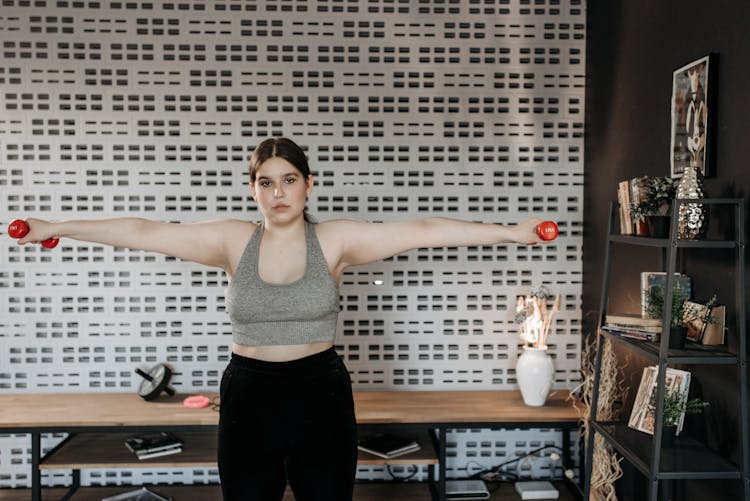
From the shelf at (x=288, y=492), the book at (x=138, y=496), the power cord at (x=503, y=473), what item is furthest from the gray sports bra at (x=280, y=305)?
the power cord at (x=503, y=473)

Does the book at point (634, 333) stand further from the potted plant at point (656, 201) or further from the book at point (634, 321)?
the potted plant at point (656, 201)

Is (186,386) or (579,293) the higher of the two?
(579,293)

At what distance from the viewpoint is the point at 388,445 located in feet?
10.0

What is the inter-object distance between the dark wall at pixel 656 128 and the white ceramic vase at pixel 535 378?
1.26ft

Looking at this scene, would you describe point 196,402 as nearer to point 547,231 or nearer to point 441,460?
point 441,460

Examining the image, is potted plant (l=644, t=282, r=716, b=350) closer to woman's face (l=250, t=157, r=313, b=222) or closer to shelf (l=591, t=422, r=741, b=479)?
shelf (l=591, t=422, r=741, b=479)

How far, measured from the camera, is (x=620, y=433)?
93.3 inches

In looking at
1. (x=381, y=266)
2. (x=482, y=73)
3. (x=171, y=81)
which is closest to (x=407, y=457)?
(x=381, y=266)

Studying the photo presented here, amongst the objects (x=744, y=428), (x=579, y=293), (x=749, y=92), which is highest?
(x=749, y=92)

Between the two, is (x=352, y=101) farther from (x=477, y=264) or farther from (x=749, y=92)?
(x=749, y=92)

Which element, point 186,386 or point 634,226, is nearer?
point 634,226

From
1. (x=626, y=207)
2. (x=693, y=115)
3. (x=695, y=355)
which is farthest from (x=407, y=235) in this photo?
(x=693, y=115)

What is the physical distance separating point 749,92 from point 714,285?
654 mm

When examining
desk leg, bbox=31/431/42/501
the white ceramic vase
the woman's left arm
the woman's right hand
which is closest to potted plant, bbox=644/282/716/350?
the woman's left arm
